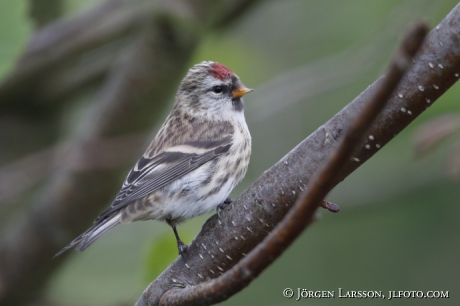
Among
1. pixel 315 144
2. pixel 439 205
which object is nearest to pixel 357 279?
pixel 439 205

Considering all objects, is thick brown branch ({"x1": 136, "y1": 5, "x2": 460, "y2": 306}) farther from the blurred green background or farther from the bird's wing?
the blurred green background

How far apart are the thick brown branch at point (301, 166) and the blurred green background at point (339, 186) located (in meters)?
1.31

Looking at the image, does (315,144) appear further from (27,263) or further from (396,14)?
(27,263)

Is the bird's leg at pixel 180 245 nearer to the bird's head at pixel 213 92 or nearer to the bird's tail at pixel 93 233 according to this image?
the bird's tail at pixel 93 233

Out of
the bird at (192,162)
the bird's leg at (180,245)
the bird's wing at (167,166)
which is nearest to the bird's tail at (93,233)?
the bird at (192,162)

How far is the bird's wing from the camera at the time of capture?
133 inches

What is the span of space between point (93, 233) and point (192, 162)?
2.83 feet

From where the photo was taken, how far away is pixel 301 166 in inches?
86.3

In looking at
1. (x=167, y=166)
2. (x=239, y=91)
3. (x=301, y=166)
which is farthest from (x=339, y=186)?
(x=301, y=166)

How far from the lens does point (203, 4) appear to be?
4.26 metres

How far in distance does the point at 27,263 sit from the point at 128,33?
1.84 m

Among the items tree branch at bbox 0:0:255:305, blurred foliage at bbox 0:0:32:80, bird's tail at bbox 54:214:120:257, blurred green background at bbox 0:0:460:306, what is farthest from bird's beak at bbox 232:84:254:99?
blurred foliage at bbox 0:0:32:80

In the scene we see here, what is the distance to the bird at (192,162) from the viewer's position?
332 centimetres

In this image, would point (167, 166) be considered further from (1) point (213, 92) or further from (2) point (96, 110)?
(2) point (96, 110)
